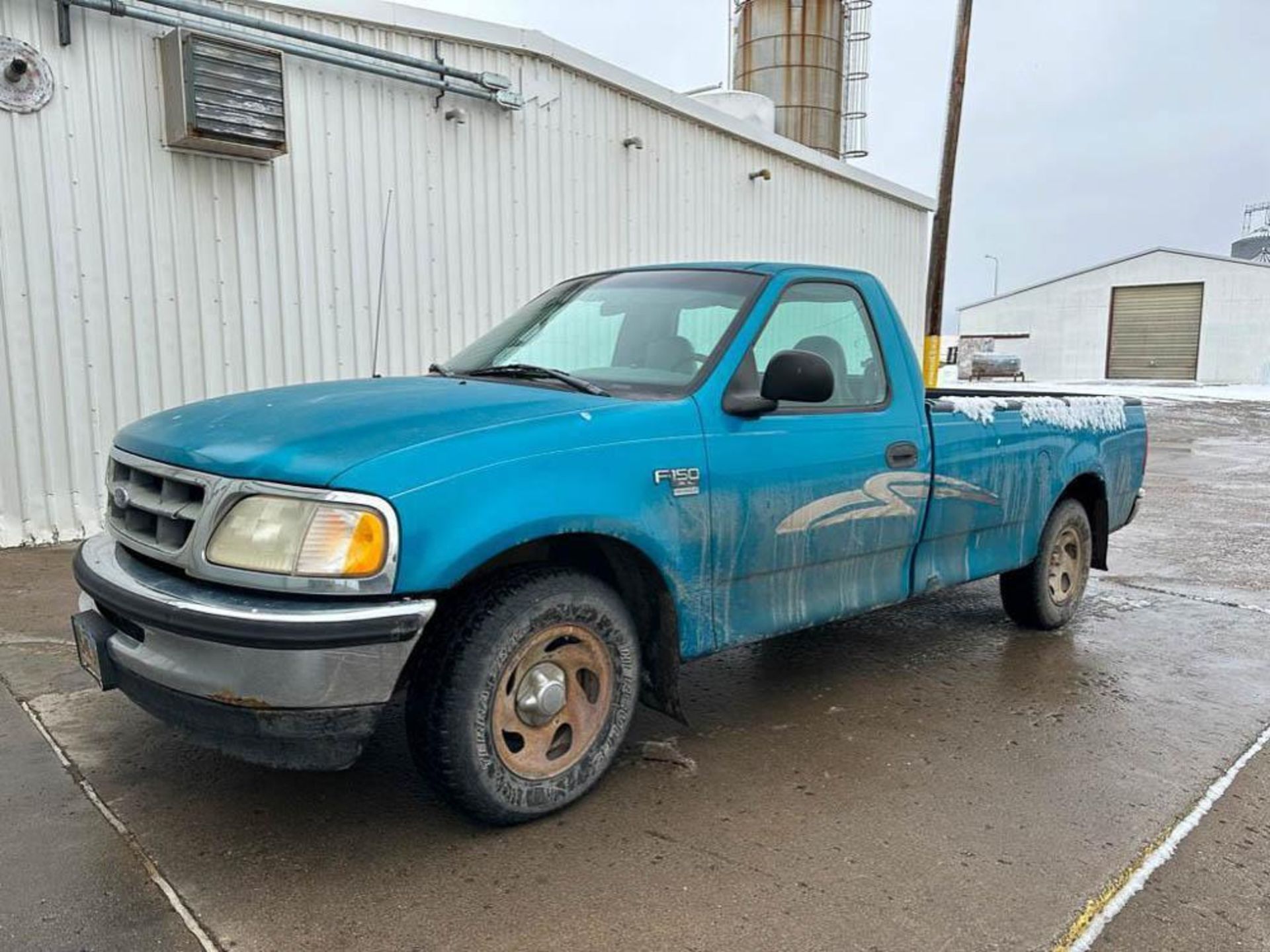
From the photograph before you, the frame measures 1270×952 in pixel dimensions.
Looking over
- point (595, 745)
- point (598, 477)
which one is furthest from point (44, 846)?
point (598, 477)

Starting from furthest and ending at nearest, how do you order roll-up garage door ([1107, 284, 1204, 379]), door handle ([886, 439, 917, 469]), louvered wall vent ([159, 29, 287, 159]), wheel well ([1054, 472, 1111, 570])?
roll-up garage door ([1107, 284, 1204, 379]), louvered wall vent ([159, 29, 287, 159]), wheel well ([1054, 472, 1111, 570]), door handle ([886, 439, 917, 469])

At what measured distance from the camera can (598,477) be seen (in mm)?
2963

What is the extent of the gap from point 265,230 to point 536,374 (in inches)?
196

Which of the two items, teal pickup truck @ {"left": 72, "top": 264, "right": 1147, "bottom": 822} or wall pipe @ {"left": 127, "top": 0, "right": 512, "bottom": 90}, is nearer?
teal pickup truck @ {"left": 72, "top": 264, "right": 1147, "bottom": 822}

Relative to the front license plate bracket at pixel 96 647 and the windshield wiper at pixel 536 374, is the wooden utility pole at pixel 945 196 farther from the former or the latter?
the front license plate bracket at pixel 96 647

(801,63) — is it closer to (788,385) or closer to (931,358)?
(931,358)

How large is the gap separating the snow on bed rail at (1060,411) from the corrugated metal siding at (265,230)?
Result: 5235mm

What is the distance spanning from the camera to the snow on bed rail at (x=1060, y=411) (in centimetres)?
452

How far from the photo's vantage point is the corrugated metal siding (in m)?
6.60

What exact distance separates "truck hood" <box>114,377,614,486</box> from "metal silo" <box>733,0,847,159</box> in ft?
62.5

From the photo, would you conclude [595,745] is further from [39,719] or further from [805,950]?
[39,719]

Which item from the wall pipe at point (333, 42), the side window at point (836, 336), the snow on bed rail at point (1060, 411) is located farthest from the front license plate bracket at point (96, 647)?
the wall pipe at point (333, 42)

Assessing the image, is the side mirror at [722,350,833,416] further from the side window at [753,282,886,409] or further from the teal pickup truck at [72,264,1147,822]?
the side window at [753,282,886,409]

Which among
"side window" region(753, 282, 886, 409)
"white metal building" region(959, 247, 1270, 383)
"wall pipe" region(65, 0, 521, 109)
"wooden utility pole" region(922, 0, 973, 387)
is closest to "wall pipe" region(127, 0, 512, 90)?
"wall pipe" region(65, 0, 521, 109)
